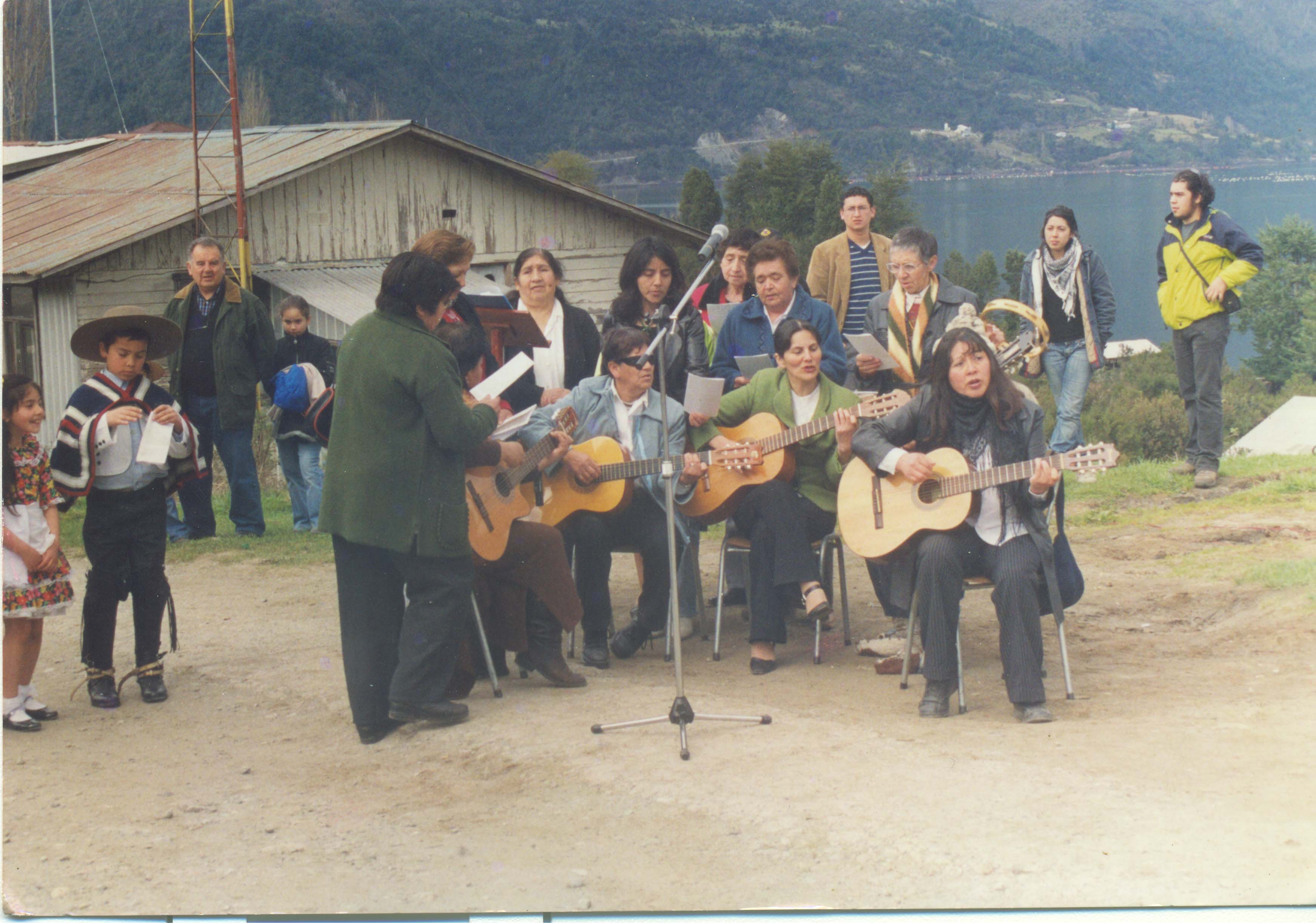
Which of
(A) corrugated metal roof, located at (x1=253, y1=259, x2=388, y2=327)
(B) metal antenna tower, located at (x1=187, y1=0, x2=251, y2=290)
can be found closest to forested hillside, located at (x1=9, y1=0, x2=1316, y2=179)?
(B) metal antenna tower, located at (x1=187, y1=0, x2=251, y2=290)

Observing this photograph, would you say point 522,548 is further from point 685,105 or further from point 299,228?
point 685,105

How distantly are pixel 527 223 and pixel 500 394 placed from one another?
45.4 ft

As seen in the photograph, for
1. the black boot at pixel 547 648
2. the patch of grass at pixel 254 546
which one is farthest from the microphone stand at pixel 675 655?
the patch of grass at pixel 254 546

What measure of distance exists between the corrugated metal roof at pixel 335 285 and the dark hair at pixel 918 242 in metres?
11.8

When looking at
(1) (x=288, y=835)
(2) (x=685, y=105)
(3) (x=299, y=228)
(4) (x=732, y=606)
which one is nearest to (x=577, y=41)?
(2) (x=685, y=105)

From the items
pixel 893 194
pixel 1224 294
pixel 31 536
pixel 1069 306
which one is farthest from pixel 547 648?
pixel 893 194

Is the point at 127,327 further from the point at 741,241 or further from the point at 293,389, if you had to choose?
the point at 293,389

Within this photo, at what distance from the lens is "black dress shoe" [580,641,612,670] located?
5754 millimetres

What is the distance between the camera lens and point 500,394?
20.2ft

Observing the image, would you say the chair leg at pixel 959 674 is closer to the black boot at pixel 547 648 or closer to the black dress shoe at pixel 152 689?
the black boot at pixel 547 648

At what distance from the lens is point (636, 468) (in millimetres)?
5496

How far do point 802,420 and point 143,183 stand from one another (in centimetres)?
1338

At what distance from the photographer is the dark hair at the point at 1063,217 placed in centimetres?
797

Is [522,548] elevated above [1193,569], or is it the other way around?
[522,548]
